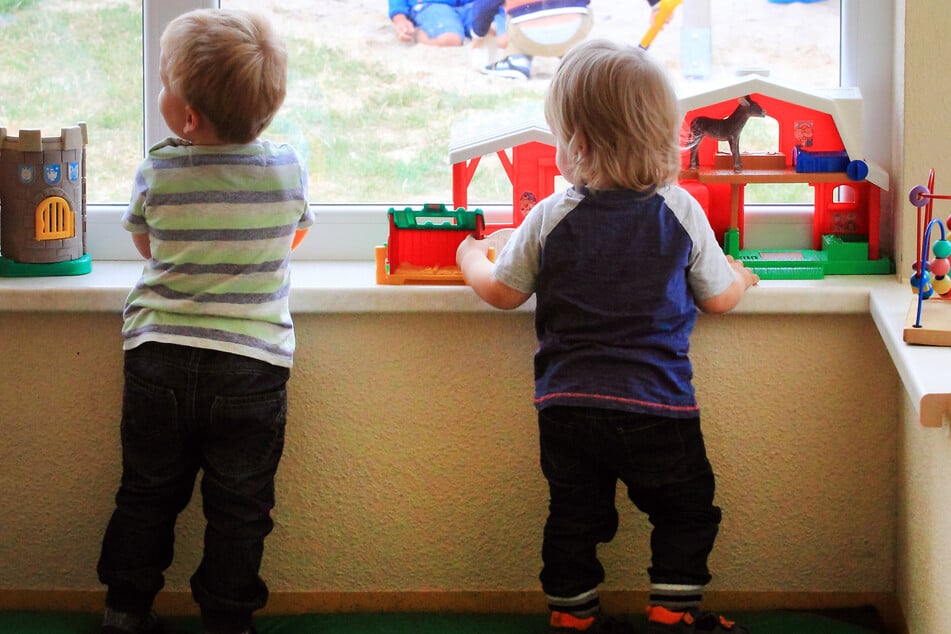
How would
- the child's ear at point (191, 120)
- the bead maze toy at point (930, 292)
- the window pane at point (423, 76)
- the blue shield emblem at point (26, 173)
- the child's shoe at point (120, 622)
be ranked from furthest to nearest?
1. the window pane at point (423, 76)
2. the blue shield emblem at point (26, 173)
3. the child's shoe at point (120, 622)
4. the child's ear at point (191, 120)
5. the bead maze toy at point (930, 292)

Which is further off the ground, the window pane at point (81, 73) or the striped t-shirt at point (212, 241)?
the window pane at point (81, 73)

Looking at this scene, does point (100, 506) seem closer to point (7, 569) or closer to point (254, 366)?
point (7, 569)

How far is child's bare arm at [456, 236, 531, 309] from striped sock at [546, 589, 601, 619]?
388 mm

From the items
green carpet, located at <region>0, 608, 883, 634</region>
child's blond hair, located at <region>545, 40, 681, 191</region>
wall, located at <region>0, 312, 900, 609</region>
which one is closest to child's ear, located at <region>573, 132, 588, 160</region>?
child's blond hair, located at <region>545, 40, 681, 191</region>

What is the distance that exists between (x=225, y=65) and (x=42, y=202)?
1.44 ft

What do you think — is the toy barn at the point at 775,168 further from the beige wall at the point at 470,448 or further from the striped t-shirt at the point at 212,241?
the striped t-shirt at the point at 212,241

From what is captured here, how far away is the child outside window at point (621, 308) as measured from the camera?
4.80ft

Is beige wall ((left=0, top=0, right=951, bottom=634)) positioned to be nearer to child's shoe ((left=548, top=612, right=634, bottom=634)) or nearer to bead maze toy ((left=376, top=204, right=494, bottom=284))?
bead maze toy ((left=376, top=204, right=494, bottom=284))

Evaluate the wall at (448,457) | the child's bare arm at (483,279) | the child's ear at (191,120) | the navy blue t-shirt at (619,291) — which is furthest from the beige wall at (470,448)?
the child's ear at (191,120)

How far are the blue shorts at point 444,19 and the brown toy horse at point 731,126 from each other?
0.34 meters

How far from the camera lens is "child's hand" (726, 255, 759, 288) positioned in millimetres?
1635

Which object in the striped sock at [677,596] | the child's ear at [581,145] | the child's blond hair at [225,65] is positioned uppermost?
the child's blond hair at [225,65]

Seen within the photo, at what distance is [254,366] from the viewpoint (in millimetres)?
1535

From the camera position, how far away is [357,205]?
6.28ft
